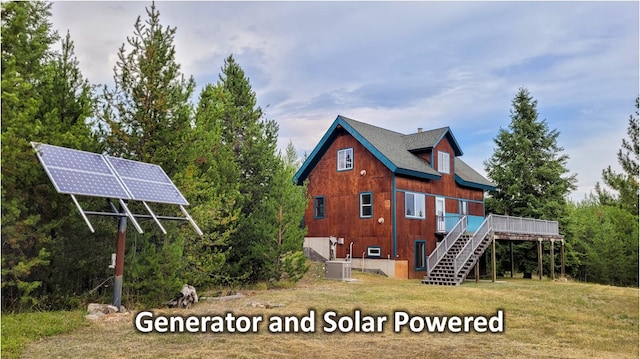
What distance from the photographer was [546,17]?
552 inches

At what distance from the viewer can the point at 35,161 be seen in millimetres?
10617

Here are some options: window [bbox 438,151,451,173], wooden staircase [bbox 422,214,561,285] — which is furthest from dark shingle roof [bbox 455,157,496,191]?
wooden staircase [bbox 422,214,561,285]

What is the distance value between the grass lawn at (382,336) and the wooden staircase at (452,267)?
5.49 meters

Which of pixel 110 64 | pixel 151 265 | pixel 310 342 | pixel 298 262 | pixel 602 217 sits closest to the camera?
pixel 310 342

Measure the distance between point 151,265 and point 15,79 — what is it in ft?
17.4

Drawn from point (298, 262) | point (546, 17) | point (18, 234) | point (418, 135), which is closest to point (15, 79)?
point (18, 234)

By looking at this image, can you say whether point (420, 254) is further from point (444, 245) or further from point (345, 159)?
point (345, 159)

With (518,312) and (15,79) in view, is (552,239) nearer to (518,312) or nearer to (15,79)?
(518,312)

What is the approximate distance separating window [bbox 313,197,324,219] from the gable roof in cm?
199

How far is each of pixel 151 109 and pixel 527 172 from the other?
2741cm

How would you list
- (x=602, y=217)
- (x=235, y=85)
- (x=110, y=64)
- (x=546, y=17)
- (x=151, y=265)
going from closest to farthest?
(x=151, y=265) → (x=110, y=64) → (x=546, y=17) → (x=235, y=85) → (x=602, y=217)

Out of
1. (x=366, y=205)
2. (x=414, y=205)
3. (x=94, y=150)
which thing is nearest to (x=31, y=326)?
(x=94, y=150)

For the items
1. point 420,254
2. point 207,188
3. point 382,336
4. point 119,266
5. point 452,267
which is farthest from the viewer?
point 420,254

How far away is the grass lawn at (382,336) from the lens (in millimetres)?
8062
